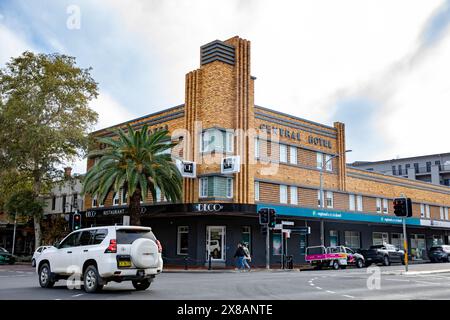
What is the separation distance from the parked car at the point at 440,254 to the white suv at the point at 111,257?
3927 centimetres

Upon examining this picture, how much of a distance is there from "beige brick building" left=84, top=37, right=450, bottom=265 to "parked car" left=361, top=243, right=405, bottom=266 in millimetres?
3320

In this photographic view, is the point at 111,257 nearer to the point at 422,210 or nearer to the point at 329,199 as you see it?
the point at 329,199

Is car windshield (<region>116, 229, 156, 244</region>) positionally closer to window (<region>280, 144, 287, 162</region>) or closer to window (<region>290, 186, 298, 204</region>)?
window (<region>280, 144, 287, 162</region>)

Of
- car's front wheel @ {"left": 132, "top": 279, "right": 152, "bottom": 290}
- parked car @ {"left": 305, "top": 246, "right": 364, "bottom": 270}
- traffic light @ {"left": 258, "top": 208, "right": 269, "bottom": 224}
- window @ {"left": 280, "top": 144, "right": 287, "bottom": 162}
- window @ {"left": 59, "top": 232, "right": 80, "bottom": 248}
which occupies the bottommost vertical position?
car's front wheel @ {"left": 132, "top": 279, "right": 152, "bottom": 290}

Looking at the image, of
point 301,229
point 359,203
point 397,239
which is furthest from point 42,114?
point 397,239

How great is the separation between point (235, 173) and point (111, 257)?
22074 mm

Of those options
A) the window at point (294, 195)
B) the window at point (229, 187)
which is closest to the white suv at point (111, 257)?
the window at point (229, 187)

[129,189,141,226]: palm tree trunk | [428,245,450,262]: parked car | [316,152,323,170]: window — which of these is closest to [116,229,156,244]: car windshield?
[129,189,141,226]: palm tree trunk

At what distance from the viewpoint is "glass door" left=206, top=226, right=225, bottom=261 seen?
35.6 meters

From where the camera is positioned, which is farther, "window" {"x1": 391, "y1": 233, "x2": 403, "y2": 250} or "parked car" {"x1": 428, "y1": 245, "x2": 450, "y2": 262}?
"window" {"x1": 391, "y1": 233, "x2": 403, "y2": 250}

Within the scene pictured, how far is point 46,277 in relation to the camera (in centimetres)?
1611

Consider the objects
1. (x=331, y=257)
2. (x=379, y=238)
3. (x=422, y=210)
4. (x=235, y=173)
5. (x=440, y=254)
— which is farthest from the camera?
(x=422, y=210)
